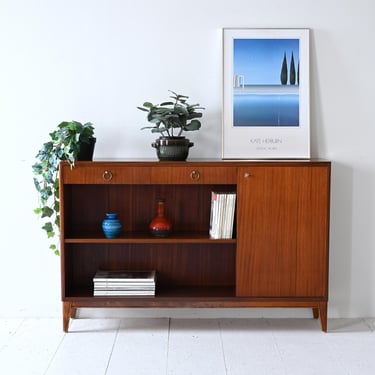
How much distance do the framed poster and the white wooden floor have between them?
2.89ft

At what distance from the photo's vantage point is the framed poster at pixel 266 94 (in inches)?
124

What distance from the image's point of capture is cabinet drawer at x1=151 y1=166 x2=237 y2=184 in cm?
292

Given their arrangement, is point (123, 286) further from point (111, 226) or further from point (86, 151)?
point (86, 151)

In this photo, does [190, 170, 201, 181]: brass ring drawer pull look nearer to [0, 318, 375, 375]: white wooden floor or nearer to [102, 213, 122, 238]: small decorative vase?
[102, 213, 122, 238]: small decorative vase

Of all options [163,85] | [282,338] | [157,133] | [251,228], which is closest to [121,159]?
[157,133]

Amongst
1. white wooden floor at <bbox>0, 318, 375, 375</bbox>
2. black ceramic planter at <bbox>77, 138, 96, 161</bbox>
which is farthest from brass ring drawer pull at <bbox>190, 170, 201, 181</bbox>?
white wooden floor at <bbox>0, 318, 375, 375</bbox>

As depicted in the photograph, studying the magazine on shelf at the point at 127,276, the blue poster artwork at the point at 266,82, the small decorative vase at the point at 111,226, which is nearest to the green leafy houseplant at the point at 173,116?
the blue poster artwork at the point at 266,82

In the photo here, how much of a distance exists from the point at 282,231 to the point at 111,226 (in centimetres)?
81

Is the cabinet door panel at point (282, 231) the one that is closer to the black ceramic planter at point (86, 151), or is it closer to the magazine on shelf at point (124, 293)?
the magazine on shelf at point (124, 293)

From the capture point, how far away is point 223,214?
2977 millimetres

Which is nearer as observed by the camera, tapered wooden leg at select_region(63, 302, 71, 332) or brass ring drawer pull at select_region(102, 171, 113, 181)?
brass ring drawer pull at select_region(102, 171, 113, 181)

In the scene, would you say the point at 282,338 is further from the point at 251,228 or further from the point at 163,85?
the point at 163,85

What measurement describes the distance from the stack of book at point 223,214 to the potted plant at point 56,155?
2.12ft

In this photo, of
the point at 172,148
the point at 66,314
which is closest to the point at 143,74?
the point at 172,148
